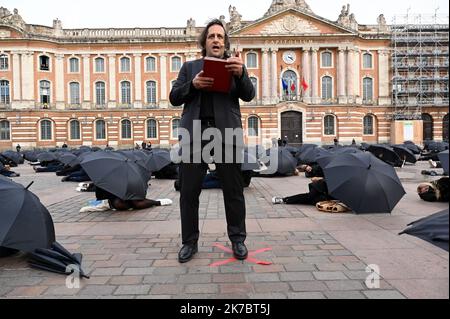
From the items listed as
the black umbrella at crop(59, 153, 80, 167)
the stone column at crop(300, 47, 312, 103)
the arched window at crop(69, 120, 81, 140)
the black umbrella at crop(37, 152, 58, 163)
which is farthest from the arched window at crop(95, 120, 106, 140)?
the black umbrella at crop(59, 153, 80, 167)

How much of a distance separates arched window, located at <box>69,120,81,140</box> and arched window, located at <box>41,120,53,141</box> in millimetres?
2146

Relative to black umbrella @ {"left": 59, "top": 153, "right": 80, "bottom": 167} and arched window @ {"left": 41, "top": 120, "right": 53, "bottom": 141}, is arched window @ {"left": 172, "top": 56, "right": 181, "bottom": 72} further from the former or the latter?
black umbrella @ {"left": 59, "top": 153, "right": 80, "bottom": 167}

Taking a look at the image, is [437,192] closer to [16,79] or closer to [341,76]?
[341,76]

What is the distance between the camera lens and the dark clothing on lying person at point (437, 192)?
7074 mm

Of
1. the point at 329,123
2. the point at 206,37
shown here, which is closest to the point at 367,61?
the point at 329,123

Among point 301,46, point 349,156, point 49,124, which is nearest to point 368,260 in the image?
point 349,156

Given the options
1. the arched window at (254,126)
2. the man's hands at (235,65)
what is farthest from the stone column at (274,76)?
the man's hands at (235,65)

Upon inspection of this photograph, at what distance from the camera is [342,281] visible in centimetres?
329

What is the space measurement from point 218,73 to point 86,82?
1679 inches

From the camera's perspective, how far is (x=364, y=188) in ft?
20.0

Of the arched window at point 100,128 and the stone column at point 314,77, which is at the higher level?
the stone column at point 314,77

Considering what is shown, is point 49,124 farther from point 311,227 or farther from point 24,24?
point 311,227

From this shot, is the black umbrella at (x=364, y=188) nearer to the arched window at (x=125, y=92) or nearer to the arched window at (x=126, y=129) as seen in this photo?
the arched window at (x=126, y=129)

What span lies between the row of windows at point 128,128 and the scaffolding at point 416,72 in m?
4.20
